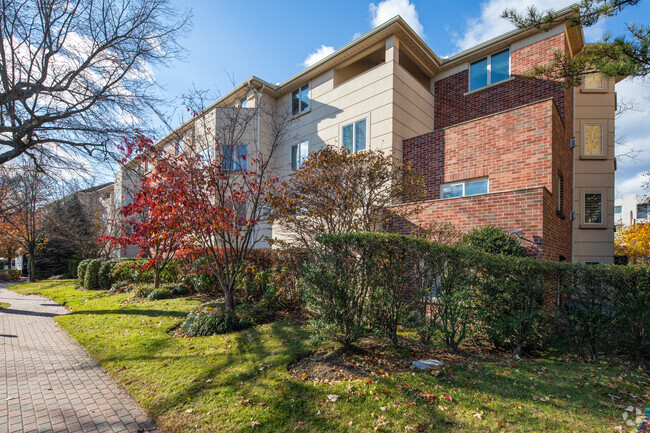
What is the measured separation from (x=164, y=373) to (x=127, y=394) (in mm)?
528

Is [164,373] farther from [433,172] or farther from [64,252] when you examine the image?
[64,252]

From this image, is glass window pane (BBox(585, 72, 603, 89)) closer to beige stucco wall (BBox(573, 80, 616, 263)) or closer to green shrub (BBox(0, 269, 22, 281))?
beige stucco wall (BBox(573, 80, 616, 263))

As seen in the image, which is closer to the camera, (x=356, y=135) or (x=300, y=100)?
(x=356, y=135)

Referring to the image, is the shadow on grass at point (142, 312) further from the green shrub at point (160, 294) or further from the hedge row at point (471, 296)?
the hedge row at point (471, 296)

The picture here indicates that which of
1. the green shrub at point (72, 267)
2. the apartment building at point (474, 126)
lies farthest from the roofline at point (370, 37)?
the green shrub at point (72, 267)

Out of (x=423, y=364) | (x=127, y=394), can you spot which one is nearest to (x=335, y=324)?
(x=423, y=364)

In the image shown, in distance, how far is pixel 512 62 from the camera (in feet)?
36.0

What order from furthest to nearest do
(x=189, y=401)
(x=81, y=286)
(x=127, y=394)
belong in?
(x=81, y=286)
(x=127, y=394)
(x=189, y=401)

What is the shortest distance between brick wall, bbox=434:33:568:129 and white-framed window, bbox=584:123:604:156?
254 inches

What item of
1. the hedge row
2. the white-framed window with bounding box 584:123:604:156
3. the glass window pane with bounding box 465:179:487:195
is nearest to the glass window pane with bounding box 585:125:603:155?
the white-framed window with bounding box 584:123:604:156

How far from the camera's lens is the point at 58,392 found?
4.20m

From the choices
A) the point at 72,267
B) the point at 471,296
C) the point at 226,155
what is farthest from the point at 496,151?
the point at 72,267

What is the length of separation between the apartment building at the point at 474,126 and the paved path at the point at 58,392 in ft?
16.9

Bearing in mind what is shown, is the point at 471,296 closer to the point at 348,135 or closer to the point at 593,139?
the point at 348,135
